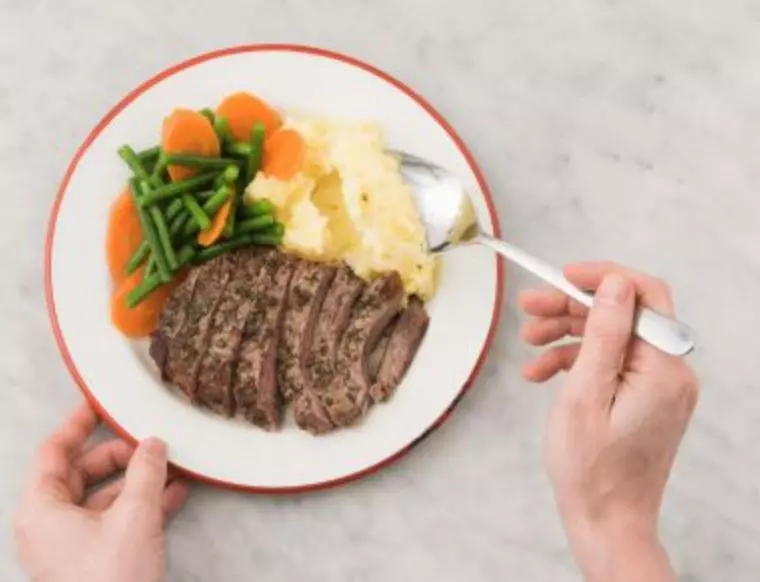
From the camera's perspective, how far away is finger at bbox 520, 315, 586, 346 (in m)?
2.45

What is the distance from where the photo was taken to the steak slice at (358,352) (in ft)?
8.09

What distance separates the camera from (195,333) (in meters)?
2.49

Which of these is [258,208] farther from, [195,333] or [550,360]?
[550,360]

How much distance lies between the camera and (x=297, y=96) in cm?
262

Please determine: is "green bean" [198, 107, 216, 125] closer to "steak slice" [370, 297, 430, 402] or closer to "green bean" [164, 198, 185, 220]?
"green bean" [164, 198, 185, 220]

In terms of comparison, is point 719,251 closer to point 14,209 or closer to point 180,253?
point 180,253

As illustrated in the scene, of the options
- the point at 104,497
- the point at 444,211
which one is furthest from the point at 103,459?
the point at 444,211

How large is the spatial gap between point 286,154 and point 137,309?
51 centimetres

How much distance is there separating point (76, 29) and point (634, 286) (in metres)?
1.64

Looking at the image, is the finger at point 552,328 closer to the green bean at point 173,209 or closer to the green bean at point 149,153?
the green bean at point 173,209

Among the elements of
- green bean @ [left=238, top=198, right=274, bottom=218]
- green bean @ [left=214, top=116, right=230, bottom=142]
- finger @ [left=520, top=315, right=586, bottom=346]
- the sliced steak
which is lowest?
the sliced steak

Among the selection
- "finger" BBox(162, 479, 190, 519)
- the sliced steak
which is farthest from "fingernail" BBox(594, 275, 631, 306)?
"finger" BBox(162, 479, 190, 519)

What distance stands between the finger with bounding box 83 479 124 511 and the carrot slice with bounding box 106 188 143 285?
1.60 feet

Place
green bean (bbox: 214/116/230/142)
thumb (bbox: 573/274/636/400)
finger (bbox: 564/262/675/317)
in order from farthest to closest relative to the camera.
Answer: green bean (bbox: 214/116/230/142) → finger (bbox: 564/262/675/317) → thumb (bbox: 573/274/636/400)
